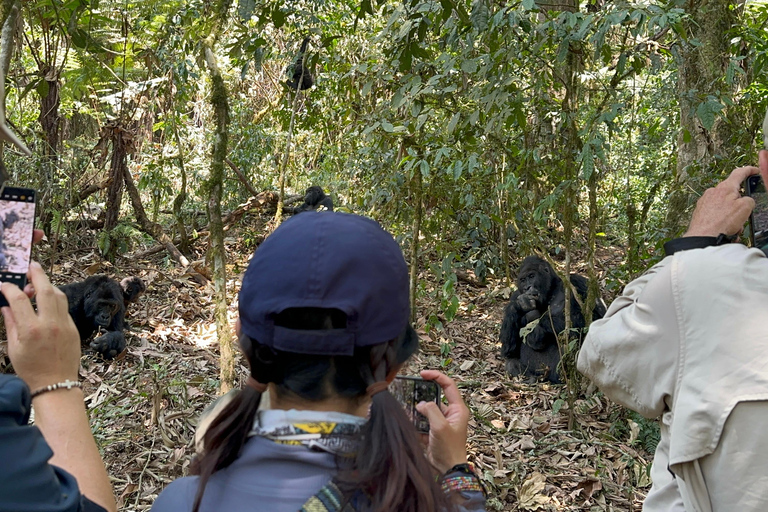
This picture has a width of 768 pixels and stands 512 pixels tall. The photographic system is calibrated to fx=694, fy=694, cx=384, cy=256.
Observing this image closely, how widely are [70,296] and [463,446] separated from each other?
6232 mm

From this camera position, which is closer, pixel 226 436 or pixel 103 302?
pixel 226 436

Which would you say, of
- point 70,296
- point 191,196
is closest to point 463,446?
point 70,296

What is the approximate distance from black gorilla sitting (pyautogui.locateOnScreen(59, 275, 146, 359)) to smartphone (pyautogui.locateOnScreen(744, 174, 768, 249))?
5396 mm

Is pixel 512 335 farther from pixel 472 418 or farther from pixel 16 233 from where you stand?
pixel 16 233

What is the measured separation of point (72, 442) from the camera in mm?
1305

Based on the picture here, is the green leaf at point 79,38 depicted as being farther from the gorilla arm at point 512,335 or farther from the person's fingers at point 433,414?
the gorilla arm at point 512,335

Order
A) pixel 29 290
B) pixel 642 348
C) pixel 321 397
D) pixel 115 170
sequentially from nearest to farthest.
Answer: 1. pixel 321 397
2. pixel 29 290
3. pixel 642 348
4. pixel 115 170

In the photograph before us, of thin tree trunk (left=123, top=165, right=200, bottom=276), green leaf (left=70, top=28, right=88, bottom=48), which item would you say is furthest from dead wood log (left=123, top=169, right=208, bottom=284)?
green leaf (left=70, top=28, right=88, bottom=48)

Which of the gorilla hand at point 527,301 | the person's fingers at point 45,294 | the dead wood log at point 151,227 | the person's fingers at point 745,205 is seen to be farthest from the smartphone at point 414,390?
the dead wood log at point 151,227

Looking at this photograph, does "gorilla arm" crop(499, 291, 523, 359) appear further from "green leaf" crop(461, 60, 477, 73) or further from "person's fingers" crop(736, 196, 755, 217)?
"person's fingers" crop(736, 196, 755, 217)

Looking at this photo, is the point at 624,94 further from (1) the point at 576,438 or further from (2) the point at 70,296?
(2) the point at 70,296

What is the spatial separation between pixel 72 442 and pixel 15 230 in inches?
21.5

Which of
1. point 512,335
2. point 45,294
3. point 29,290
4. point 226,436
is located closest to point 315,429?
point 226,436

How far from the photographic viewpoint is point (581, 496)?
400 centimetres
